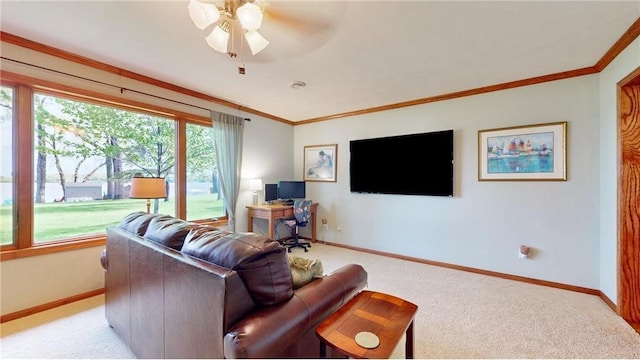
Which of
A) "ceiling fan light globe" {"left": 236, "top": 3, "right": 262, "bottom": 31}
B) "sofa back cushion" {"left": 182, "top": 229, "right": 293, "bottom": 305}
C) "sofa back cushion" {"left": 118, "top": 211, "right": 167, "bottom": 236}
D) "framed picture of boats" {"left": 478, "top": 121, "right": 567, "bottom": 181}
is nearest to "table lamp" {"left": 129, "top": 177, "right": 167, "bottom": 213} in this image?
"sofa back cushion" {"left": 118, "top": 211, "right": 167, "bottom": 236}

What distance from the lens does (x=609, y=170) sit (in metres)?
2.48

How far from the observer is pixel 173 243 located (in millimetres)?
1485

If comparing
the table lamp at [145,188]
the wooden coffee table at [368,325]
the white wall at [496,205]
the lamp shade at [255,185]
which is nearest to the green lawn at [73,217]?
the table lamp at [145,188]

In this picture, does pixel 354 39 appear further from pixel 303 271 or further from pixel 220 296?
pixel 220 296

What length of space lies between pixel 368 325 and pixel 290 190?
361 cm

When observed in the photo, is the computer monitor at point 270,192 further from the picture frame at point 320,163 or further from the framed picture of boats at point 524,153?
the framed picture of boats at point 524,153

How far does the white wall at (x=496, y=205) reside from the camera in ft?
9.06

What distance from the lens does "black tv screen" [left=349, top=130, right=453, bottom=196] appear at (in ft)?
11.7

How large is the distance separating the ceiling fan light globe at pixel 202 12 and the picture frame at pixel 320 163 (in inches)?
128

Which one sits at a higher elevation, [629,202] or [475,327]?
[629,202]

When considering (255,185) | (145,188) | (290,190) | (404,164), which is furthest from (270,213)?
(404,164)

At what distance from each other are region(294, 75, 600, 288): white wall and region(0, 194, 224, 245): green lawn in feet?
10.3

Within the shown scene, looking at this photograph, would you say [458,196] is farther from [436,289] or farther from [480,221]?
[436,289]

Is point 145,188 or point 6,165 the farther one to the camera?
point 145,188
